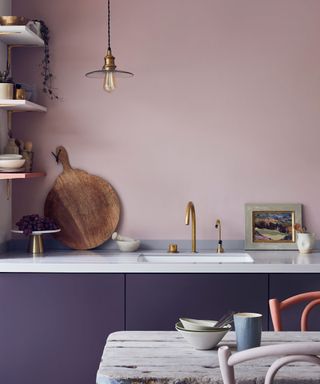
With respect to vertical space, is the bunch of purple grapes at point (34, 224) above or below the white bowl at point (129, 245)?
above

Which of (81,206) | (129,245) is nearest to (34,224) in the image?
(81,206)

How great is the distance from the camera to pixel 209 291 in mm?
3693

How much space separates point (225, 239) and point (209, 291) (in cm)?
66

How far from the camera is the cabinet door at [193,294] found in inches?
145

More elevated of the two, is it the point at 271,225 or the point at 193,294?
the point at 271,225

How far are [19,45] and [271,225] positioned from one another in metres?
1.81

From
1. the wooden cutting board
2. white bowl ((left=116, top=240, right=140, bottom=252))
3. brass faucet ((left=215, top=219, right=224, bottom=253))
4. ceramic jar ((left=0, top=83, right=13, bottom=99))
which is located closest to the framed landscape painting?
brass faucet ((left=215, top=219, right=224, bottom=253))

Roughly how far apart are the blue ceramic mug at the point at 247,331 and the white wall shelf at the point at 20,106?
202 cm

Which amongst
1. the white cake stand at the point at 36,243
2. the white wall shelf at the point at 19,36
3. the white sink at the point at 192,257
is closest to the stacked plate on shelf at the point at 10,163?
the white cake stand at the point at 36,243

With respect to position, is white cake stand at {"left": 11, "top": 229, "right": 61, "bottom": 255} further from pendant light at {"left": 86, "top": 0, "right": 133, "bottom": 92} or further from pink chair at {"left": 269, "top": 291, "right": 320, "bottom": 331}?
pink chair at {"left": 269, "top": 291, "right": 320, "bottom": 331}

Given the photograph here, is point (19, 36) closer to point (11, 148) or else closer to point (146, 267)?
point (11, 148)

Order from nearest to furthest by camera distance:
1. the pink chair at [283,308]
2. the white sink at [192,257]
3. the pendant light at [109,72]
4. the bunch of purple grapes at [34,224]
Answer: the pink chair at [283,308], the pendant light at [109,72], the bunch of purple grapes at [34,224], the white sink at [192,257]

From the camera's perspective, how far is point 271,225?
430 centimetres

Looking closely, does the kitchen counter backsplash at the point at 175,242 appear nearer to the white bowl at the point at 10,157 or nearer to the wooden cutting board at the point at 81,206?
the wooden cutting board at the point at 81,206
